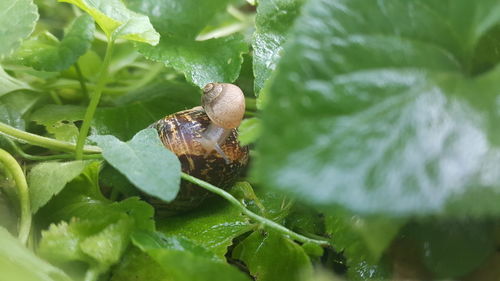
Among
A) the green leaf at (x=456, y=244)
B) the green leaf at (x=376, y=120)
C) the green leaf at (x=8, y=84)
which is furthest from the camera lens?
the green leaf at (x=8, y=84)

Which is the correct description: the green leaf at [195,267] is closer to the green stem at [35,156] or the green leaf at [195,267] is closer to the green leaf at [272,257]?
the green leaf at [272,257]

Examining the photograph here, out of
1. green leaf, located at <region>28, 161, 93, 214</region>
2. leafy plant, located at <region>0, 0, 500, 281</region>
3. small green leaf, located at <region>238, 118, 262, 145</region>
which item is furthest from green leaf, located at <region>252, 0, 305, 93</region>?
green leaf, located at <region>28, 161, 93, 214</region>

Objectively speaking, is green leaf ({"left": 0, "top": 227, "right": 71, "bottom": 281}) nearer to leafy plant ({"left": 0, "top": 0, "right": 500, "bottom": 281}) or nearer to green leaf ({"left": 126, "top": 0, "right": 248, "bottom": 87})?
leafy plant ({"left": 0, "top": 0, "right": 500, "bottom": 281})

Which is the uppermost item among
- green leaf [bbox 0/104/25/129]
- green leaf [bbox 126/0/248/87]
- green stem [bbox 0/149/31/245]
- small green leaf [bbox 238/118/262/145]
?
small green leaf [bbox 238/118/262/145]

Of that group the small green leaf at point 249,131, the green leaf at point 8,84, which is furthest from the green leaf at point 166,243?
the green leaf at point 8,84

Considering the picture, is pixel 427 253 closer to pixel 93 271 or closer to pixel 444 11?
pixel 444 11

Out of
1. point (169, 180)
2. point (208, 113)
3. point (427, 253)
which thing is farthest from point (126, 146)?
point (427, 253)
